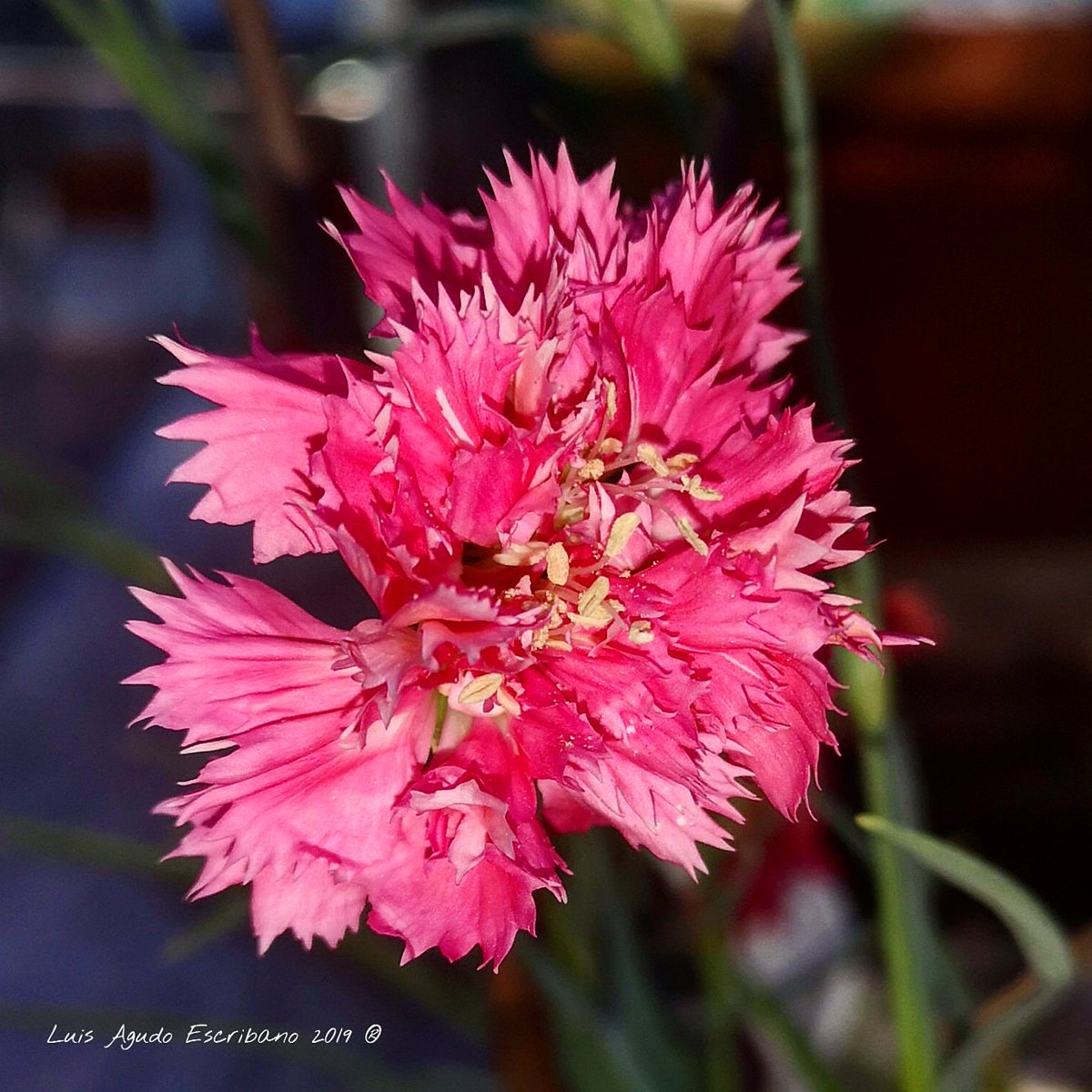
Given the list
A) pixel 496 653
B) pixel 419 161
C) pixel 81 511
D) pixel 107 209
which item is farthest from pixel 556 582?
pixel 107 209

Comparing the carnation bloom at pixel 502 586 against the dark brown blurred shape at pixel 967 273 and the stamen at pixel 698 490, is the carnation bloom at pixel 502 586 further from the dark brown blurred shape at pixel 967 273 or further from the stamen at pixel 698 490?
the dark brown blurred shape at pixel 967 273

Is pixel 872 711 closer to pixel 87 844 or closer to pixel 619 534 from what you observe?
pixel 619 534

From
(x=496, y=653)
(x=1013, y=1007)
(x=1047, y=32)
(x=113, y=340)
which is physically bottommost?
(x=1013, y=1007)

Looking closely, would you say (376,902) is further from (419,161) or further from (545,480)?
(419,161)

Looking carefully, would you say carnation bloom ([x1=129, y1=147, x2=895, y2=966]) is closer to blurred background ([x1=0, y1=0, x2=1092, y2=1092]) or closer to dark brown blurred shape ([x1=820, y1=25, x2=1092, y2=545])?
blurred background ([x1=0, y1=0, x2=1092, y2=1092])

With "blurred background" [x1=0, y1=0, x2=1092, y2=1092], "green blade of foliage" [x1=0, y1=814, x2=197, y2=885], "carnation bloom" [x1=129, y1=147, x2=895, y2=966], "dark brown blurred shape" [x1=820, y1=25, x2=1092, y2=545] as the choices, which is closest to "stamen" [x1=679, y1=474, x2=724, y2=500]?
"carnation bloom" [x1=129, y1=147, x2=895, y2=966]

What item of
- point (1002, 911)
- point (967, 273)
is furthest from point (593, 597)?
point (967, 273)
